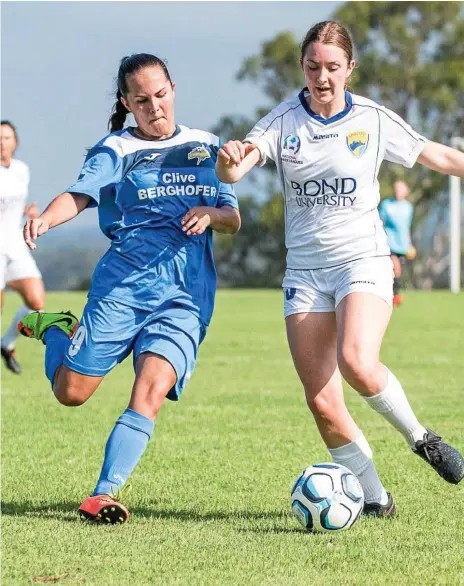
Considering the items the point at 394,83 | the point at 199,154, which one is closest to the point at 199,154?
the point at 199,154

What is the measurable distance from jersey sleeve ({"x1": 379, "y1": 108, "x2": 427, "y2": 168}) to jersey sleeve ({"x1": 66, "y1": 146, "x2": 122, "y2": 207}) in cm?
133

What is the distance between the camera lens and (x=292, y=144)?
→ 19.0ft

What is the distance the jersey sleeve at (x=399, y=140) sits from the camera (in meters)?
5.86

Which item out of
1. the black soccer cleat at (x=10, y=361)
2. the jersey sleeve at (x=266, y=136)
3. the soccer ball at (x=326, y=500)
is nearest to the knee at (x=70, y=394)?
the soccer ball at (x=326, y=500)

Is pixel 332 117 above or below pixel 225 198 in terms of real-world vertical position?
above

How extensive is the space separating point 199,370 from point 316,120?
7.78 meters

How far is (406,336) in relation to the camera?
1731 cm

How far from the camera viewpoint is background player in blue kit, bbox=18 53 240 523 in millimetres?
5859

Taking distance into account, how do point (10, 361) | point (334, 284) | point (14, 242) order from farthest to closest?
1. point (10, 361)
2. point (14, 242)
3. point (334, 284)

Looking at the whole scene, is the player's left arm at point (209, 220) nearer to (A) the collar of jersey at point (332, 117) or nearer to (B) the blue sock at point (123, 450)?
(A) the collar of jersey at point (332, 117)

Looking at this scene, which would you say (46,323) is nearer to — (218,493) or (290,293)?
(218,493)

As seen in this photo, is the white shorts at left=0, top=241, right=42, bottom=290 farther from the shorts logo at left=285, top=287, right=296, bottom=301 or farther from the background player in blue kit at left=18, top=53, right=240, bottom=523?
the shorts logo at left=285, top=287, right=296, bottom=301

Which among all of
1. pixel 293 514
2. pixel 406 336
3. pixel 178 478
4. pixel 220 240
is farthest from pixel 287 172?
pixel 220 240

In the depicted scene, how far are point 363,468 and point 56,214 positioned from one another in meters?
1.96
